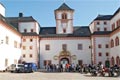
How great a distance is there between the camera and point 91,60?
52438 millimetres

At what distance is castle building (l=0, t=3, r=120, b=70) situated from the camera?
50.5 meters

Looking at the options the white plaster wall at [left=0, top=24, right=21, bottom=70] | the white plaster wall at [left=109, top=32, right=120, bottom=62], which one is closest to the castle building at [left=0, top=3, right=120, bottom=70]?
the white plaster wall at [left=0, top=24, right=21, bottom=70]

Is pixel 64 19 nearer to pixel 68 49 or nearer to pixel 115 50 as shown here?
pixel 68 49

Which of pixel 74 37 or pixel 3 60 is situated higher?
pixel 74 37

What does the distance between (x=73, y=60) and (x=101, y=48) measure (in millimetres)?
6310

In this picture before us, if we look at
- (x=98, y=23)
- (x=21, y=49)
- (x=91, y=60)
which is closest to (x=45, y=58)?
(x=21, y=49)

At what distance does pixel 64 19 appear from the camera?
5541 centimetres

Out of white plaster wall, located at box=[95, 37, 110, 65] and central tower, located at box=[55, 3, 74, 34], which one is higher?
central tower, located at box=[55, 3, 74, 34]

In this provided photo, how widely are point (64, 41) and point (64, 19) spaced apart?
5.29 meters

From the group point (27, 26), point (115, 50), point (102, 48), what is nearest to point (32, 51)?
point (27, 26)

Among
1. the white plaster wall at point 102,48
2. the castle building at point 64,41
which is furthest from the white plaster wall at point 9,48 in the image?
the white plaster wall at point 102,48

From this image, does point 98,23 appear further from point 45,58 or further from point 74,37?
point 45,58

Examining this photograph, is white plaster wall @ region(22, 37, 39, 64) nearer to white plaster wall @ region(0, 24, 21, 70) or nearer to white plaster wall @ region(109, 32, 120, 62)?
white plaster wall @ region(0, 24, 21, 70)

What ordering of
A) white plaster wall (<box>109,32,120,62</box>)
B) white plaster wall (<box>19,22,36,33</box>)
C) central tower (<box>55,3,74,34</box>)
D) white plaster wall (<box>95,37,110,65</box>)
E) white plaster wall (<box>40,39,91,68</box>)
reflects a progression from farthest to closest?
central tower (<box>55,3,74,34</box>)
white plaster wall (<box>19,22,36,33</box>)
white plaster wall (<box>40,39,91,68</box>)
white plaster wall (<box>95,37,110,65</box>)
white plaster wall (<box>109,32,120,62</box>)
